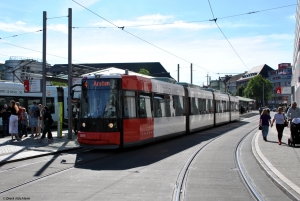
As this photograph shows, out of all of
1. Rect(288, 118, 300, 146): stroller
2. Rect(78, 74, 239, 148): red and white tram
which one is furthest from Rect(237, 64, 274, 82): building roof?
Rect(288, 118, 300, 146): stroller

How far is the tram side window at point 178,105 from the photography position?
20.4 metres

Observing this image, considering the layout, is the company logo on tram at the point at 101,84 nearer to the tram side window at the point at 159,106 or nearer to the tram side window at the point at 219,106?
the tram side window at the point at 159,106

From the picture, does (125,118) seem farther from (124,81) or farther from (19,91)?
(19,91)

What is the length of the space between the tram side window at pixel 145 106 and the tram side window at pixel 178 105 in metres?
3.86

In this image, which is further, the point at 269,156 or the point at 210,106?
the point at 210,106

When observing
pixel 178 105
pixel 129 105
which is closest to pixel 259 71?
pixel 178 105

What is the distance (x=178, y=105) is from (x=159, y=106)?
11.2 ft

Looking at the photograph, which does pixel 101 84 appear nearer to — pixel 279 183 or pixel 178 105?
pixel 178 105

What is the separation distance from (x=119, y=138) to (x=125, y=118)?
758mm

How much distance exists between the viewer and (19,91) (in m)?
24.8

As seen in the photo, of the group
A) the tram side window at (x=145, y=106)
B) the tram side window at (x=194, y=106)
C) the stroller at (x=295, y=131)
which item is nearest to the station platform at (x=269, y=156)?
the stroller at (x=295, y=131)

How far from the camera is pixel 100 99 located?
14.5m

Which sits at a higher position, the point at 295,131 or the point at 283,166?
the point at 295,131

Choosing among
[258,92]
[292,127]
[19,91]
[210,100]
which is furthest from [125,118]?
[258,92]
